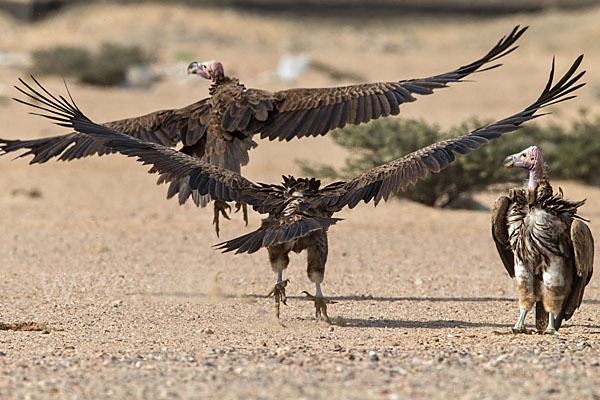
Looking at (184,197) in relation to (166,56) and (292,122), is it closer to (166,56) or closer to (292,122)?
(292,122)

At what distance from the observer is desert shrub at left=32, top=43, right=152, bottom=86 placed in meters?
26.8

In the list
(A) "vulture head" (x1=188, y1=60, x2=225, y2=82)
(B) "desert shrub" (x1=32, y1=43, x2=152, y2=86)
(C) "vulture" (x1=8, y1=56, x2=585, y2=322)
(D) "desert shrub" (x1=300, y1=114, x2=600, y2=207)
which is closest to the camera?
(C) "vulture" (x1=8, y1=56, x2=585, y2=322)

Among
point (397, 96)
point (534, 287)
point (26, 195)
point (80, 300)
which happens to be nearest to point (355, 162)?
point (26, 195)

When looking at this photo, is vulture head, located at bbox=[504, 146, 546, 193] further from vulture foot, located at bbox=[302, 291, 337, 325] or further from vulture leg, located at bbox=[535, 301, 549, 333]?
vulture foot, located at bbox=[302, 291, 337, 325]

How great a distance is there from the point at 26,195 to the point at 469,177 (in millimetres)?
6675

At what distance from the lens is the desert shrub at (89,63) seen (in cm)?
2680

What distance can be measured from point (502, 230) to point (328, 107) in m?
2.20

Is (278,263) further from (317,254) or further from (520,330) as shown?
(520,330)

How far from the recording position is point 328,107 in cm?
784

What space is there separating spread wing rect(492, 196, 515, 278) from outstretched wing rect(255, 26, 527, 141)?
175 centimetres

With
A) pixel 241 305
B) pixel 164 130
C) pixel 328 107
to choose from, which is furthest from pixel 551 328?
pixel 164 130

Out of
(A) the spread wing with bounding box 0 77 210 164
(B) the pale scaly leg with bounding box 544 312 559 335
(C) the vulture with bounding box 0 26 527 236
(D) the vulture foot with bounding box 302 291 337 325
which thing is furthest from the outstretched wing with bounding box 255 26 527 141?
(B) the pale scaly leg with bounding box 544 312 559 335

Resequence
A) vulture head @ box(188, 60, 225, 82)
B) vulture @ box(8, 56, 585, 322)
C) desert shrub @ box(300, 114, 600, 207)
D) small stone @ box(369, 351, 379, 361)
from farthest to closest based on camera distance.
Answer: desert shrub @ box(300, 114, 600, 207) < vulture head @ box(188, 60, 225, 82) < vulture @ box(8, 56, 585, 322) < small stone @ box(369, 351, 379, 361)

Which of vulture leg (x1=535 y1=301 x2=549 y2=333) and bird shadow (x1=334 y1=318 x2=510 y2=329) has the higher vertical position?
vulture leg (x1=535 y1=301 x2=549 y2=333)
